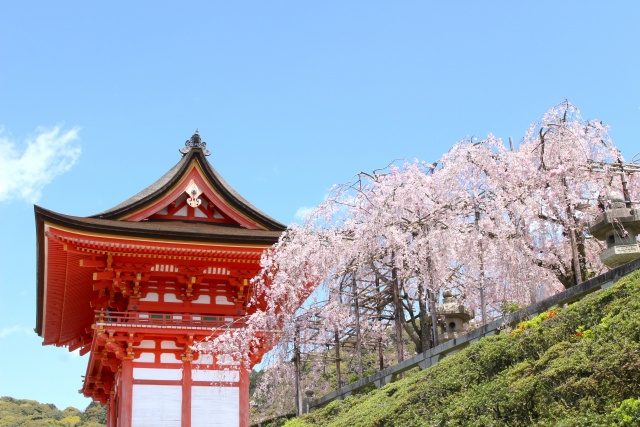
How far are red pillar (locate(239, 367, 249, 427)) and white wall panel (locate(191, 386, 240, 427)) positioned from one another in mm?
92

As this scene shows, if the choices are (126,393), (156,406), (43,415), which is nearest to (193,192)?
(126,393)

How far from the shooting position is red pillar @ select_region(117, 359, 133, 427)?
15906 millimetres

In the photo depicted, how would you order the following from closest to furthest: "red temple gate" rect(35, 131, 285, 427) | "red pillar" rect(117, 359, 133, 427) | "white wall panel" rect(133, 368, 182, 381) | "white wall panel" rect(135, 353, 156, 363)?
"red pillar" rect(117, 359, 133, 427) < "red temple gate" rect(35, 131, 285, 427) < "white wall panel" rect(133, 368, 182, 381) < "white wall panel" rect(135, 353, 156, 363)

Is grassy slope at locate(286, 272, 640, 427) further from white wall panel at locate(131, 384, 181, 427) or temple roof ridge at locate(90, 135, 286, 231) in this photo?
temple roof ridge at locate(90, 135, 286, 231)

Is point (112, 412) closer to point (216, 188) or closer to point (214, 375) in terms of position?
point (214, 375)

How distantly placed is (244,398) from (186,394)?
1.31m

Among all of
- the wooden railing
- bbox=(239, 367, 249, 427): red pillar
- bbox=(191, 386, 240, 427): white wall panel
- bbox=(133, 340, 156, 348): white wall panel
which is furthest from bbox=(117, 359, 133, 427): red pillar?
bbox=(239, 367, 249, 427): red pillar

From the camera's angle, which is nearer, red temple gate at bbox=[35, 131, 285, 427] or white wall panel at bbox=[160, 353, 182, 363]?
red temple gate at bbox=[35, 131, 285, 427]

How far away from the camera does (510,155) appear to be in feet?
46.9

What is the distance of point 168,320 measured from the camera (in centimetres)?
1664

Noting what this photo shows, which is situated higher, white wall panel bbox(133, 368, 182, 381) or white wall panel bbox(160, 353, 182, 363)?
white wall panel bbox(160, 353, 182, 363)

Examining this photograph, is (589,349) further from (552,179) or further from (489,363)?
(552,179)

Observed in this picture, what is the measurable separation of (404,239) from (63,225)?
702cm

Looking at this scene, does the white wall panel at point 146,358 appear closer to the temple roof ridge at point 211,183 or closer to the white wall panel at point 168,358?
the white wall panel at point 168,358
